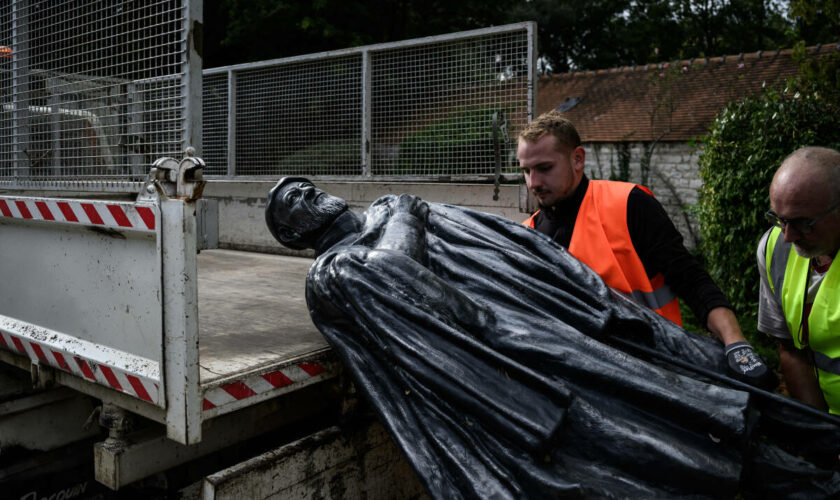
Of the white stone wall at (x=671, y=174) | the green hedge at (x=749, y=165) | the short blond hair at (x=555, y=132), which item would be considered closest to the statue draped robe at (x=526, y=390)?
the short blond hair at (x=555, y=132)

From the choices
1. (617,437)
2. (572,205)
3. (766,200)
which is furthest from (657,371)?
(766,200)

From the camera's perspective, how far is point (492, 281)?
2.79 m

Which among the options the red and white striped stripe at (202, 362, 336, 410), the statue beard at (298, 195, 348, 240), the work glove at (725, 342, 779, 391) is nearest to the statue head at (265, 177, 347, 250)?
the statue beard at (298, 195, 348, 240)

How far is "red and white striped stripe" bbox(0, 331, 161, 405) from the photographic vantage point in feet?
7.21

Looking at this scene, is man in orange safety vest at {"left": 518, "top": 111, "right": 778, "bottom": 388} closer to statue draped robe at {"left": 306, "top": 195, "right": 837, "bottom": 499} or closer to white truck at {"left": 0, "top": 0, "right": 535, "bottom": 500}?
statue draped robe at {"left": 306, "top": 195, "right": 837, "bottom": 499}

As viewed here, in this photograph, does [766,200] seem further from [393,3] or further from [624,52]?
[624,52]

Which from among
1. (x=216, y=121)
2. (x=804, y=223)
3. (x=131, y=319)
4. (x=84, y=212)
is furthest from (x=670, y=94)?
(x=131, y=319)

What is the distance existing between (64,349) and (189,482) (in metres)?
0.73

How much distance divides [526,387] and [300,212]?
1.58 metres

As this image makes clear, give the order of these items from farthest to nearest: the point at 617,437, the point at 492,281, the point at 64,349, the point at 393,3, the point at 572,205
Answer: the point at 393,3 < the point at 572,205 < the point at 492,281 < the point at 64,349 < the point at 617,437

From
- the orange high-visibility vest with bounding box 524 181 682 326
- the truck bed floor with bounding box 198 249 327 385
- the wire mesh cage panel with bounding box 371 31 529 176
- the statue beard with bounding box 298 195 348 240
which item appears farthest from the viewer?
the wire mesh cage panel with bounding box 371 31 529 176

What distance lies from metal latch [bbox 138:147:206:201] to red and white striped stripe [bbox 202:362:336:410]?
0.68 metres

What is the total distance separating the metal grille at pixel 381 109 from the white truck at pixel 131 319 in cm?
254

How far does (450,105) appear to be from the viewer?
5520 millimetres
